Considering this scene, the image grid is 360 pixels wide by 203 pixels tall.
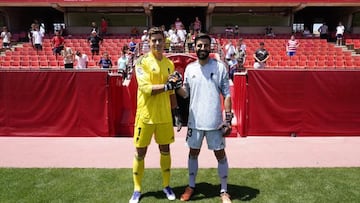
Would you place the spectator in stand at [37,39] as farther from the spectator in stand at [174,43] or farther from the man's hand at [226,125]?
the man's hand at [226,125]

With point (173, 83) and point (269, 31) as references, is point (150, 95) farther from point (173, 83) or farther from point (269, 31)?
point (269, 31)

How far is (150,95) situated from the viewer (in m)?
4.16

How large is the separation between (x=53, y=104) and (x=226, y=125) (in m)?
4.95

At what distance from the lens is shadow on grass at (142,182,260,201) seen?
452 centimetres

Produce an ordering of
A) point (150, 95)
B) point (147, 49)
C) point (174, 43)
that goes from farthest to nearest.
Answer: point (174, 43) → point (147, 49) → point (150, 95)

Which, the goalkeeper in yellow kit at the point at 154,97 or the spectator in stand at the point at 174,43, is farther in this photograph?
the spectator in stand at the point at 174,43

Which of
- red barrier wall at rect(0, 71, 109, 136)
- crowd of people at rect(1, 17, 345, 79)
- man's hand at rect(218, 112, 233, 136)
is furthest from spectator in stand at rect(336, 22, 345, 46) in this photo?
man's hand at rect(218, 112, 233, 136)

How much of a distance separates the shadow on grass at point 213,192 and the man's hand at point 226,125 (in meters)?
0.92

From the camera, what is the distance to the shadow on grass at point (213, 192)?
4523 mm

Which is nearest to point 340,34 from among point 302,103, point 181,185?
point 302,103

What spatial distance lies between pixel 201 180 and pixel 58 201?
1985mm

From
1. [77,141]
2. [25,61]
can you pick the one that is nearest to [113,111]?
[77,141]

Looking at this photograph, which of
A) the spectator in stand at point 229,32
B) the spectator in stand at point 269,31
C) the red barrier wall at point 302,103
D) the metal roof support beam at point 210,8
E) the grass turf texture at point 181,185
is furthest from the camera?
the spectator in stand at point 269,31

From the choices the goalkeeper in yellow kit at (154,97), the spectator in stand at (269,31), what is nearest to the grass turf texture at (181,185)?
the goalkeeper in yellow kit at (154,97)
